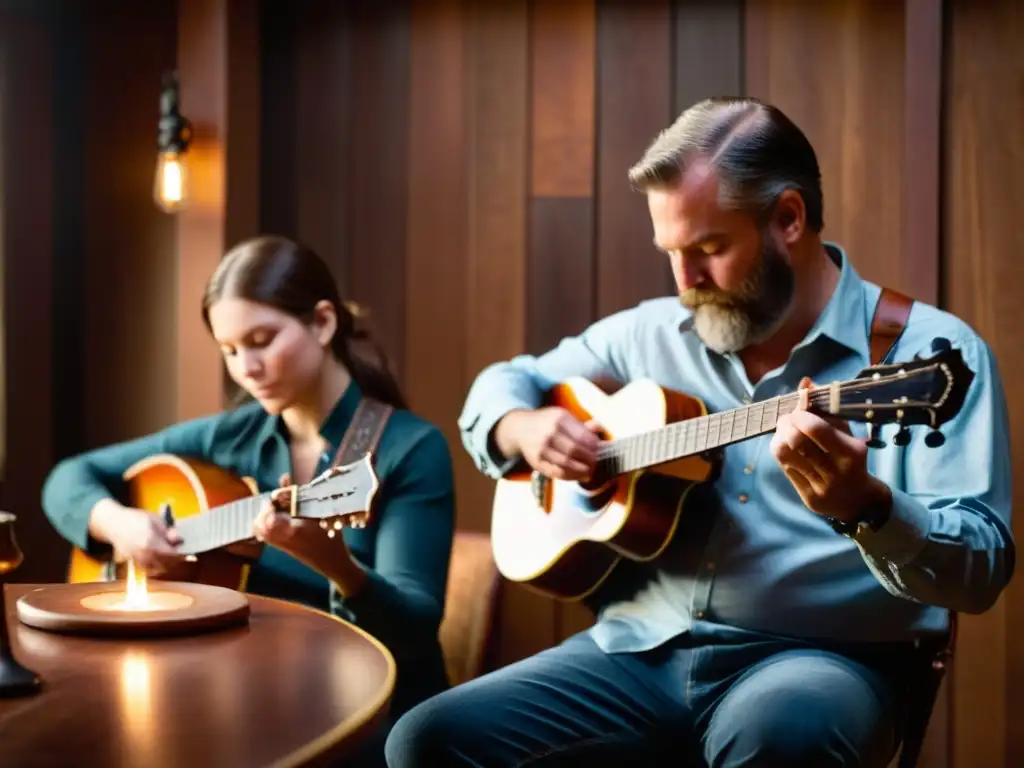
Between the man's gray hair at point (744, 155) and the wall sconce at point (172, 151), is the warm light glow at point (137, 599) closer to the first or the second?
the man's gray hair at point (744, 155)

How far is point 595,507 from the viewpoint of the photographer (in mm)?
2000

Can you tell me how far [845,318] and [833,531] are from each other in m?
0.32

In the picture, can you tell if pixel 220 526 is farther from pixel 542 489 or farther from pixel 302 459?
pixel 542 489

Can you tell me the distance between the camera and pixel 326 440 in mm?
2303

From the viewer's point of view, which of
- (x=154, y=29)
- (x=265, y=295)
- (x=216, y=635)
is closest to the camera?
(x=216, y=635)

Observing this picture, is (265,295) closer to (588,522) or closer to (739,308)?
(588,522)

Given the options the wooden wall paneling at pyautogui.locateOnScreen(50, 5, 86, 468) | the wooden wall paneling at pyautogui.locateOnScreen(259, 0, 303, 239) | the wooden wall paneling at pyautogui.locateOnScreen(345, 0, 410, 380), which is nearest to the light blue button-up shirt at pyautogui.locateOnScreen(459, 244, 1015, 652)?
the wooden wall paneling at pyautogui.locateOnScreen(345, 0, 410, 380)

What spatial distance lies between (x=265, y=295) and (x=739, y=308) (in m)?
0.89

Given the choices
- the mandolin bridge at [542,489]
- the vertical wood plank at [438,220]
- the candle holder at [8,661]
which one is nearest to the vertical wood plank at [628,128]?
the vertical wood plank at [438,220]

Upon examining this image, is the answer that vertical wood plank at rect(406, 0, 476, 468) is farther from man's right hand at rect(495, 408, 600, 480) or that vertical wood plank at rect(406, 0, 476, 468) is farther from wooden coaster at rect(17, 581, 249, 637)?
wooden coaster at rect(17, 581, 249, 637)

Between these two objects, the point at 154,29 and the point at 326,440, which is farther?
the point at 154,29

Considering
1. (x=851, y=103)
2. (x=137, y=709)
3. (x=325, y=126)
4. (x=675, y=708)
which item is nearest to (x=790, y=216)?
(x=675, y=708)

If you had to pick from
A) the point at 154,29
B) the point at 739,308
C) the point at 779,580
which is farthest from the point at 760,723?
the point at 154,29

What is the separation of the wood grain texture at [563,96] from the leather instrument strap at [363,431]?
0.92 meters
